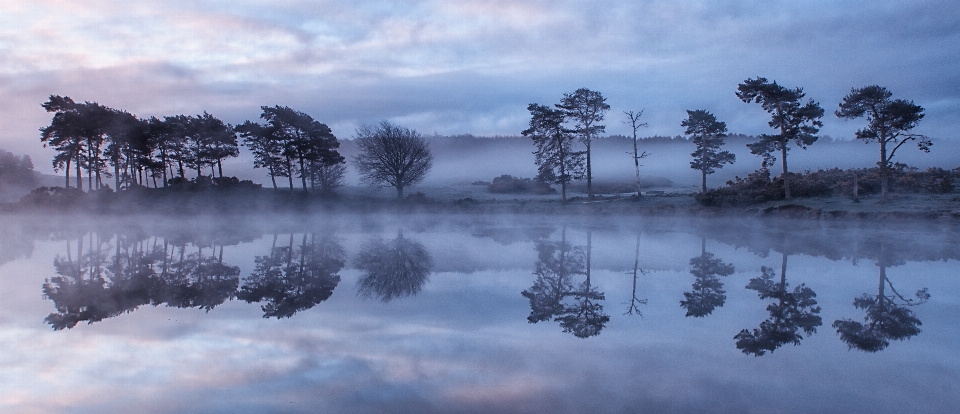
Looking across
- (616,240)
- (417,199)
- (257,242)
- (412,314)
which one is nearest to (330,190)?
(417,199)

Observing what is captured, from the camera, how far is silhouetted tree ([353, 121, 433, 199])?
4872cm

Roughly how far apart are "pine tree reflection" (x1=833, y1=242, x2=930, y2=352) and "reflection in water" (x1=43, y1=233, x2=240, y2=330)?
9234 mm

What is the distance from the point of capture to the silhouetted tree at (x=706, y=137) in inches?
1544

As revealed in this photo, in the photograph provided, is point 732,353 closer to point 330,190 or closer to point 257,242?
point 257,242

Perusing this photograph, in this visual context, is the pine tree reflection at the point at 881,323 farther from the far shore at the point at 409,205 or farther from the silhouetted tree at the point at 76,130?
the silhouetted tree at the point at 76,130

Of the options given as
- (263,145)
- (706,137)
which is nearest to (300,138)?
(263,145)

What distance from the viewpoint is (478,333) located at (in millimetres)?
7215

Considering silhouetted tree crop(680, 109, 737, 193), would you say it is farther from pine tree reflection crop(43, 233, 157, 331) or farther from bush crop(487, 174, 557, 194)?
pine tree reflection crop(43, 233, 157, 331)

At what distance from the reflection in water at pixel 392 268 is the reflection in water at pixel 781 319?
557 centimetres

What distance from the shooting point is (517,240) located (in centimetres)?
2045

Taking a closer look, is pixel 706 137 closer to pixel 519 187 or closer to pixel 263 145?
pixel 519 187

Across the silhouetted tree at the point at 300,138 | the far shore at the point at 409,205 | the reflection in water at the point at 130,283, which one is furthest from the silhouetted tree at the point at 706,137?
the reflection in water at the point at 130,283

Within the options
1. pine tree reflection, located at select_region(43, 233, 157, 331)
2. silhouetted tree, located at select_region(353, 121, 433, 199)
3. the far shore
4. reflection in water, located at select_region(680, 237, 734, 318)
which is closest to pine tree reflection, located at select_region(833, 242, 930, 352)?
reflection in water, located at select_region(680, 237, 734, 318)

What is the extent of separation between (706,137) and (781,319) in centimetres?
3501
